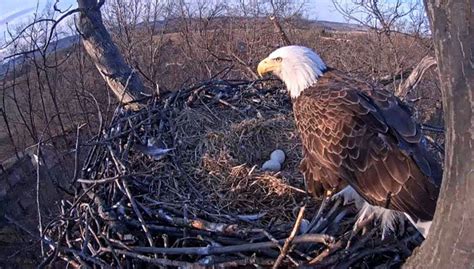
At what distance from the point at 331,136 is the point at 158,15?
5.27 m

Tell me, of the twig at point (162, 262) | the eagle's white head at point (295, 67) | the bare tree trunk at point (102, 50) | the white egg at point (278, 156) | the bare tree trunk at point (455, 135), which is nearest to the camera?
the bare tree trunk at point (455, 135)

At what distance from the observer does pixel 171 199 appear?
278 centimetres

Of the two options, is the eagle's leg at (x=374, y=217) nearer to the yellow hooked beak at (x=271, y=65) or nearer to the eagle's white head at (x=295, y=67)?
the eagle's white head at (x=295, y=67)

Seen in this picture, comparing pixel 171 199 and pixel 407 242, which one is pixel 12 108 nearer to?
pixel 171 199

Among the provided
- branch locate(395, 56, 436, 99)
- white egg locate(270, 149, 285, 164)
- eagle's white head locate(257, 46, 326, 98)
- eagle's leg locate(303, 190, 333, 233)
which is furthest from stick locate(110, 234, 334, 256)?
branch locate(395, 56, 436, 99)

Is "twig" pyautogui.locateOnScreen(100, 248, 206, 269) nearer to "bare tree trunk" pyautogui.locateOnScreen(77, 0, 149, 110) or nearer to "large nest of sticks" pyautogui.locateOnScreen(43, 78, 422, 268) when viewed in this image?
"large nest of sticks" pyautogui.locateOnScreen(43, 78, 422, 268)

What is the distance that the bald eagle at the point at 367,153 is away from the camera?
2283 mm

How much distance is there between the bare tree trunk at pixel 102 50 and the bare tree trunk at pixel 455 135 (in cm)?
317

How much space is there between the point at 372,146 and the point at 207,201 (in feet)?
2.80

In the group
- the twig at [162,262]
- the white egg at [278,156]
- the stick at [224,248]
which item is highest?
the white egg at [278,156]

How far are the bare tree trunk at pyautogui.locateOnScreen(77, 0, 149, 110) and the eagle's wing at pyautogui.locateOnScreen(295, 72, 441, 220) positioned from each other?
6.37ft

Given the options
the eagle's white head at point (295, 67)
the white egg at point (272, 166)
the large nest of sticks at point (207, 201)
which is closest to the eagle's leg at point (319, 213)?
the large nest of sticks at point (207, 201)

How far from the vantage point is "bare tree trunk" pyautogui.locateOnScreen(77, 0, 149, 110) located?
4.30m

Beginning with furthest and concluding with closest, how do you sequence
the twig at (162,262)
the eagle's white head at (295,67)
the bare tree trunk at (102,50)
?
the bare tree trunk at (102,50)
the eagle's white head at (295,67)
the twig at (162,262)
